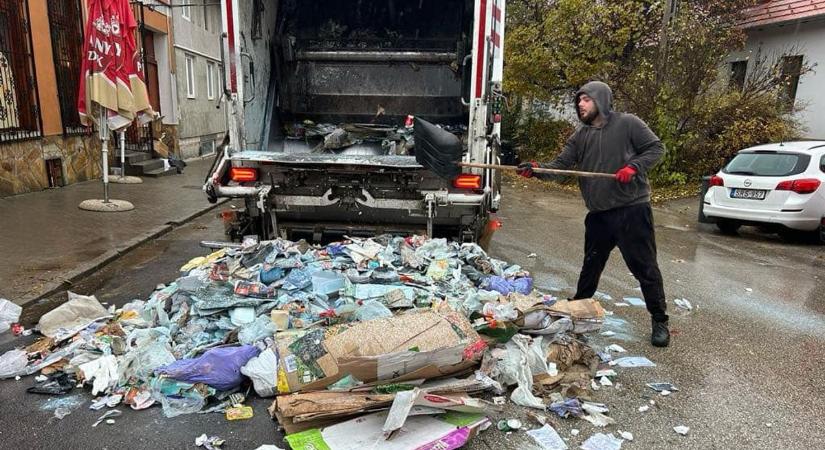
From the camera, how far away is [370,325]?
3.06m

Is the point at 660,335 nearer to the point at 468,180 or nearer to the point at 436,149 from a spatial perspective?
the point at 468,180

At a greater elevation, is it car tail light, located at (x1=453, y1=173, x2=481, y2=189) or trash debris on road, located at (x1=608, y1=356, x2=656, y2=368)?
car tail light, located at (x1=453, y1=173, x2=481, y2=189)

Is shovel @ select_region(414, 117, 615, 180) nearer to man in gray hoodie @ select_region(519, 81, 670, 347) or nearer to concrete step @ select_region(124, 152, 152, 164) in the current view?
man in gray hoodie @ select_region(519, 81, 670, 347)

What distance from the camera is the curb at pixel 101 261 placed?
14.8ft

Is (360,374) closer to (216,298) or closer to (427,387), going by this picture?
(427,387)

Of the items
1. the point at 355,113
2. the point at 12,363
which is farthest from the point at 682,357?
the point at 355,113

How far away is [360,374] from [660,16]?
1402 centimetres

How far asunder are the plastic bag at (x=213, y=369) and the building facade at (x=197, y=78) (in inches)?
518

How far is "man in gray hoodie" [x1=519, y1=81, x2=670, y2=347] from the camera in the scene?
3.71 metres

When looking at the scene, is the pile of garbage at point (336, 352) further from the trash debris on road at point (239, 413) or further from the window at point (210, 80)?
the window at point (210, 80)

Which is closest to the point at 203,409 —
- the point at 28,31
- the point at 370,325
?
the point at 370,325

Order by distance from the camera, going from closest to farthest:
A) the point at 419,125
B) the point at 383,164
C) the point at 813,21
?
the point at 419,125, the point at 383,164, the point at 813,21

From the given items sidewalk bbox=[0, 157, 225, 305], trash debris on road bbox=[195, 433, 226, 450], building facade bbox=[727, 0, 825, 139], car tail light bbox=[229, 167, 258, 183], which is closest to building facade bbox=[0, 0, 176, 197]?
sidewalk bbox=[0, 157, 225, 305]

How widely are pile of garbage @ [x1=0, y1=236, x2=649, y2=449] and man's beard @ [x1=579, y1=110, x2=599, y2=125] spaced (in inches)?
50.9
